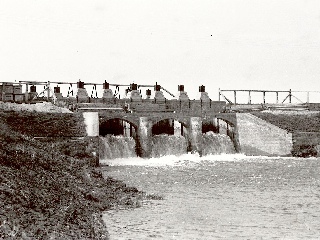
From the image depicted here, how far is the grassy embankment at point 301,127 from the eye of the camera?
3406 cm

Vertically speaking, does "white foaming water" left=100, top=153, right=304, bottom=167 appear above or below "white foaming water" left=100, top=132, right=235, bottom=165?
below

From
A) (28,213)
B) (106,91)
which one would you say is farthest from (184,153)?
(28,213)

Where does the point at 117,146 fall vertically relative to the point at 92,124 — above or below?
below

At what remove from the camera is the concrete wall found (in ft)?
113

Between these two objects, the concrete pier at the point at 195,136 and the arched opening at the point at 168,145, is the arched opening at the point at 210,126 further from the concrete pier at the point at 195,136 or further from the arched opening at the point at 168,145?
the concrete pier at the point at 195,136

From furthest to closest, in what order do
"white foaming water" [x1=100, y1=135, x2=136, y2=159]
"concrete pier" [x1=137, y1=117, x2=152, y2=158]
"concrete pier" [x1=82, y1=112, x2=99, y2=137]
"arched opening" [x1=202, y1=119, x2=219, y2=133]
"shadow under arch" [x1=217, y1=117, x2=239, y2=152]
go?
"arched opening" [x1=202, y1=119, x2=219, y2=133] → "shadow under arch" [x1=217, y1=117, x2=239, y2=152] → "concrete pier" [x1=137, y1=117, x2=152, y2=158] → "white foaming water" [x1=100, y1=135, x2=136, y2=159] → "concrete pier" [x1=82, y1=112, x2=99, y2=137]

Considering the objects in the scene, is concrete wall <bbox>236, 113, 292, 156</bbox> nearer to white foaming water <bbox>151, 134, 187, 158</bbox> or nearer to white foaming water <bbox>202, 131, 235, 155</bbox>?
white foaming water <bbox>202, 131, 235, 155</bbox>

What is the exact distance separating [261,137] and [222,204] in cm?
2137

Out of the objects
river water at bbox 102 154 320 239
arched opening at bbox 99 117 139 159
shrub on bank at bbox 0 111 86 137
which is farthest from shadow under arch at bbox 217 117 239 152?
shrub on bank at bbox 0 111 86 137

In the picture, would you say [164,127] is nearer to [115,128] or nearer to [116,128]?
[116,128]

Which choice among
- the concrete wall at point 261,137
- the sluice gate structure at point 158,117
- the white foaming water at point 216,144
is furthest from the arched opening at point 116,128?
the concrete wall at point 261,137

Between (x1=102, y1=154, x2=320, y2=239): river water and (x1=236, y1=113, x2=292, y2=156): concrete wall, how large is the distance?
748cm

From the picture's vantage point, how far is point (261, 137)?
1398 inches

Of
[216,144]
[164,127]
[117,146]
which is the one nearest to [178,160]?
[117,146]
